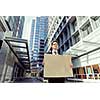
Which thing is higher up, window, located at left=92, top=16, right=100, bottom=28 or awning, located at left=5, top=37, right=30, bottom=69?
window, located at left=92, top=16, right=100, bottom=28

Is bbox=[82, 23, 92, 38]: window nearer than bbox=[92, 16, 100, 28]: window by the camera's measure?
No

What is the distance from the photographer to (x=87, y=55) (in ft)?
16.0

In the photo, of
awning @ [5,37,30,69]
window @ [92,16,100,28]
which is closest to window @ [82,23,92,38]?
window @ [92,16,100,28]

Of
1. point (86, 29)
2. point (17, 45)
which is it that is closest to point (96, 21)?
point (86, 29)

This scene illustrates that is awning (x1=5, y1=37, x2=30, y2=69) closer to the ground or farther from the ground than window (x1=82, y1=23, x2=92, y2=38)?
closer to the ground

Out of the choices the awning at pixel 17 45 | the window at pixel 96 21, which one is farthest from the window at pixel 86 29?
the awning at pixel 17 45

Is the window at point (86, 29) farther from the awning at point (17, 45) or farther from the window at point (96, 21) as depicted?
the awning at point (17, 45)

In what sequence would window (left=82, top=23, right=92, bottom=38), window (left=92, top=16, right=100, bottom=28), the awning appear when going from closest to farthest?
the awning → window (left=92, top=16, right=100, bottom=28) → window (left=82, top=23, right=92, bottom=38)

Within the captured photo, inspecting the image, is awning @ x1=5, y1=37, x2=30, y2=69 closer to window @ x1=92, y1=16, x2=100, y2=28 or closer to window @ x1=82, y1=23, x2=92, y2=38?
window @ x1=92, y1=16, x2=100, y2=28

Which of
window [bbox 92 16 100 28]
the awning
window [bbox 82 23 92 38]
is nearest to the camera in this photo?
the awning

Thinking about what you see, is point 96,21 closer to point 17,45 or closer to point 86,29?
point 86,29

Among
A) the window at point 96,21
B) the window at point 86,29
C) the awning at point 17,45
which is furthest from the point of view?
the window at point 86,29
